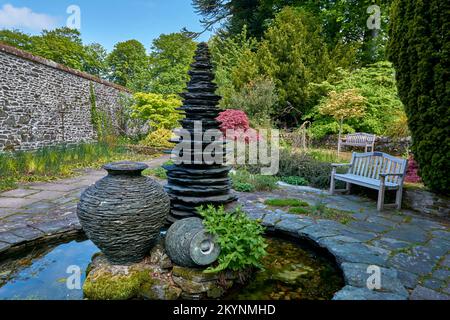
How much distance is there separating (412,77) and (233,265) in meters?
3.73

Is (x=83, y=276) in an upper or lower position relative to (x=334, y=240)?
lower

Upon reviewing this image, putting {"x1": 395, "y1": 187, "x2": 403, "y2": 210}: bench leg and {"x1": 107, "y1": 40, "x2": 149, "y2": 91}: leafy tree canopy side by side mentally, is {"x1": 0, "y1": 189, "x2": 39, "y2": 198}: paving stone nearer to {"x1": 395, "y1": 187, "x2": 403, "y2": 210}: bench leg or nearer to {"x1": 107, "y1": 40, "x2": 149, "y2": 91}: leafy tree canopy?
{"x1": 395, "y1": 187, "x2": 403, "y2": 210}: bench leg

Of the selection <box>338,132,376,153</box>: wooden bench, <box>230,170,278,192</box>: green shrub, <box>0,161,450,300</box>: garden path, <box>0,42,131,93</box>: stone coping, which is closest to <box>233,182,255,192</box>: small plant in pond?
<box>230,170,278,192</box>: green shrub

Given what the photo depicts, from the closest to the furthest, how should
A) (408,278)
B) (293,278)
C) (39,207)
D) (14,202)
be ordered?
(408,278) < (293,278) < (39,207) < (14,202)

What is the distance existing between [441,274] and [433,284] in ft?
0.79

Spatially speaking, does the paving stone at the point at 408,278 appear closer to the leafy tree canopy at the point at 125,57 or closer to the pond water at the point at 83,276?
the pond water at the point at 83,276

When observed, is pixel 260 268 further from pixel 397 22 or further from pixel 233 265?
pixel 397 22

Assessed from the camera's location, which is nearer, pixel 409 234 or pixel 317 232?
pixel 317 232

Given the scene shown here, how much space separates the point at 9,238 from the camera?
9.29 ft

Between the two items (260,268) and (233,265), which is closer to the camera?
(233,265)

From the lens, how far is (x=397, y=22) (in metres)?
4.43

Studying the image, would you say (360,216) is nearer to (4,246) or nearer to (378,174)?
(378,174)

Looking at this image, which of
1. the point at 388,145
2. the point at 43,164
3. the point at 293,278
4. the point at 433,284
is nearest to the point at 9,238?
the point at 293,278

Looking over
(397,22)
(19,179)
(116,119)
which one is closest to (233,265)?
(397,22)
